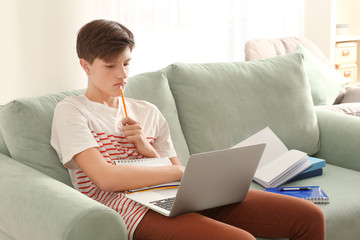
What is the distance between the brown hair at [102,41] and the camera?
1684 mm

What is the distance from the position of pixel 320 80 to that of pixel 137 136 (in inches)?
66.7

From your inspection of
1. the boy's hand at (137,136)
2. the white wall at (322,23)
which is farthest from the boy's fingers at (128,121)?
the white wall at (322,23)

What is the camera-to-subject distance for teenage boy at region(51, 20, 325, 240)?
147cm

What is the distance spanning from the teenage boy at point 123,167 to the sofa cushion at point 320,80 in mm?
1471

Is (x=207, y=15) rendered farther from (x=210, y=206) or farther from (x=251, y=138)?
(x=210, y=206)

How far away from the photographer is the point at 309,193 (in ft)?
6.32

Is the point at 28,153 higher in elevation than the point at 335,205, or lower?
higher

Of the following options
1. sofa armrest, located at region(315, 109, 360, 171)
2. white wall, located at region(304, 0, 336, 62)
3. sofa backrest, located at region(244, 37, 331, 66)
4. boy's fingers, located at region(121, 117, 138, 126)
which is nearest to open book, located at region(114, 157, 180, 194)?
boy's fingers, located at region(121, 117, 138, 126)

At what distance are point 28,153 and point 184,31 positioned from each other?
197 cm

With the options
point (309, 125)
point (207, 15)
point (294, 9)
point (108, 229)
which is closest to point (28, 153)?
point (108, 229)

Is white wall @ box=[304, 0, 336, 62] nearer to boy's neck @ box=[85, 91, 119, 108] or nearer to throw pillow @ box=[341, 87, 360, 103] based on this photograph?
throw pillow @ box=[341, 87, 360, 103]

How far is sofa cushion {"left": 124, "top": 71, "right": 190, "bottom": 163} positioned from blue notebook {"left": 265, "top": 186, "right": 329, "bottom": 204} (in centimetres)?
39

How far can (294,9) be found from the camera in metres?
4.12

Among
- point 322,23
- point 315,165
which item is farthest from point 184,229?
point 322,23
